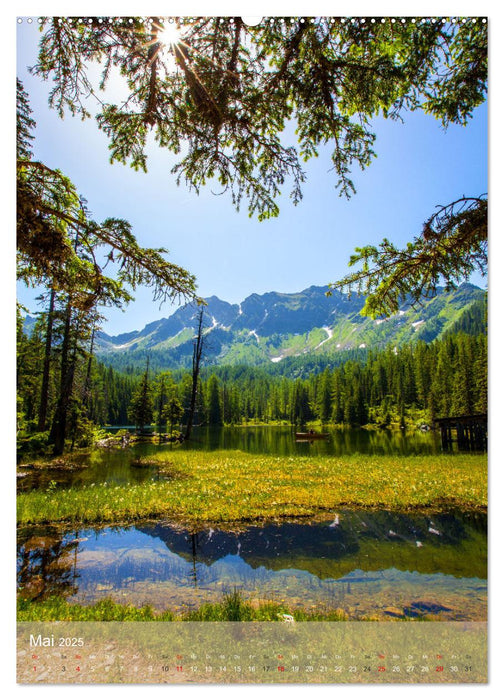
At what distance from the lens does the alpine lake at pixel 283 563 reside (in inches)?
157

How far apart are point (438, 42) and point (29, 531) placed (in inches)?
391

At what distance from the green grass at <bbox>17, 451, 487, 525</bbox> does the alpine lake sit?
40cm

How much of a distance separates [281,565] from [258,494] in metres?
3.43

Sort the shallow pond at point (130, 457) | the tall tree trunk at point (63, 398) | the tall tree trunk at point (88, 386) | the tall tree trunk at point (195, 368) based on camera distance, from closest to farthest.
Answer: the shallow pond at point (130, 457), the tall tree trunk at point (63, 398), the tall tree trunk at point (195, 368), the tall tree trunk at point (88, 386)

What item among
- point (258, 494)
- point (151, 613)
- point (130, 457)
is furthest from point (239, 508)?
point (130, 457)

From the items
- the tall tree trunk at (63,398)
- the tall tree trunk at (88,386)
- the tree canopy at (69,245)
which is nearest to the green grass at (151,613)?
the tree canopy at (69,245)

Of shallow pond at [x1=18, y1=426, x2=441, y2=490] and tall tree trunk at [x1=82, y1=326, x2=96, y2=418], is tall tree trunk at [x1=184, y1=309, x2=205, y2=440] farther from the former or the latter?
tall tree trunk at [x1=82, y1=326, x2=96, y2=418]

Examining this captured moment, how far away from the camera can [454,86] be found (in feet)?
12.9

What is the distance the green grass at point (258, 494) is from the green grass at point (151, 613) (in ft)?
9.82

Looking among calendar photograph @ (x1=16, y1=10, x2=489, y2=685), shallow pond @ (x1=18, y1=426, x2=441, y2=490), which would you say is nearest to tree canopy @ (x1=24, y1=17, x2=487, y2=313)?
calendar photograph @ (x1=16, y1=10, x2=489, y2=685)

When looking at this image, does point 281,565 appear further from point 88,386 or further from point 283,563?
point 88,386

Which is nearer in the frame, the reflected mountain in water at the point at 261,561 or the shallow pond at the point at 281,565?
the shallow pond at the point at 281,565

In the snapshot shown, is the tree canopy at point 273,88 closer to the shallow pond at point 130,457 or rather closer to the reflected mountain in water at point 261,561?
the reflected mountain in water at point 261,561
